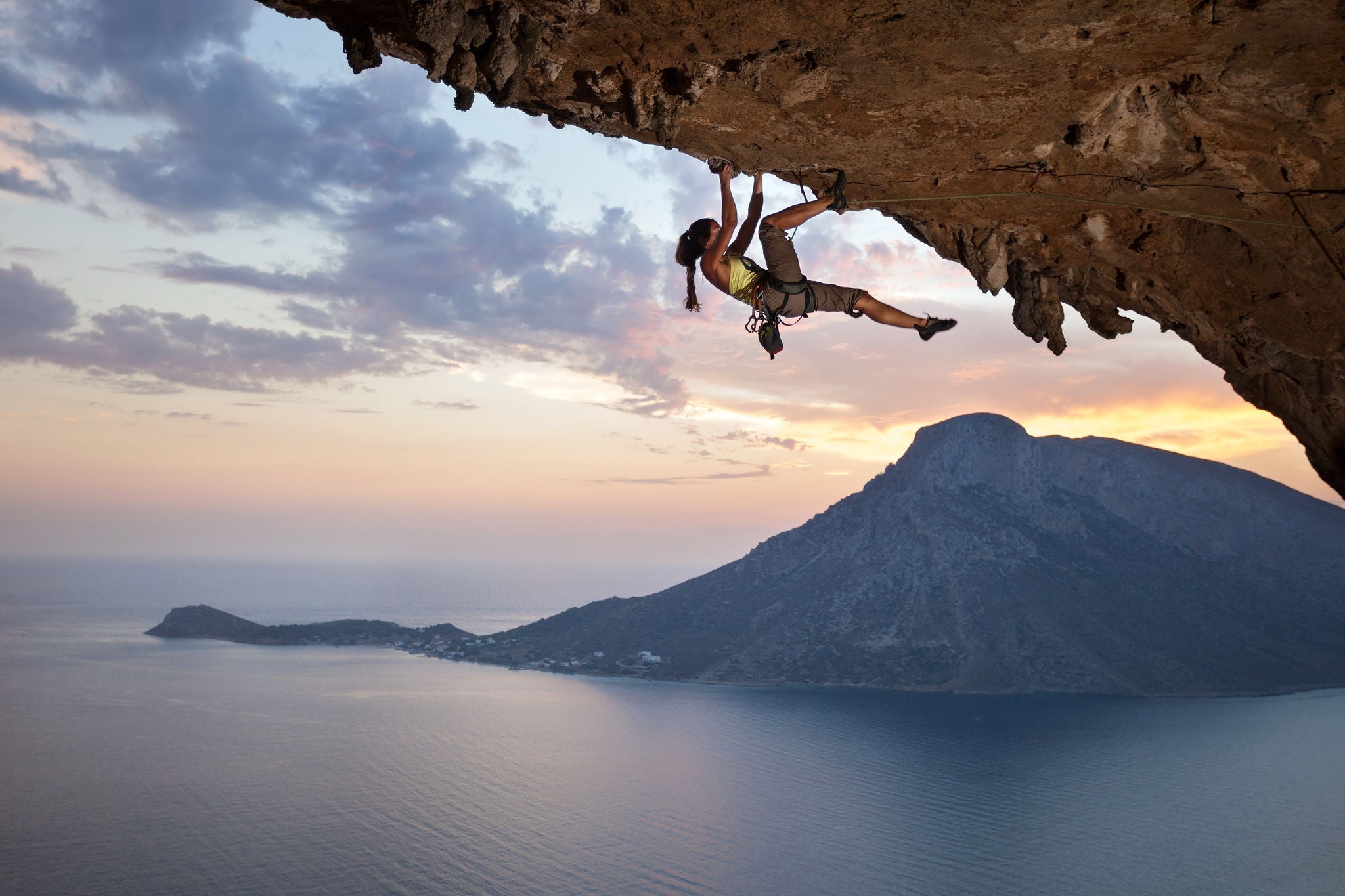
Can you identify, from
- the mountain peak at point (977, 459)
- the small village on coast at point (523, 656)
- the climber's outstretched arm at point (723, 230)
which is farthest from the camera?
the mountain peak at point (977, 459)

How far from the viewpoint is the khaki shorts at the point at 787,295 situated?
15.4 ft

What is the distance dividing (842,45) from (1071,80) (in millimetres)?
1221

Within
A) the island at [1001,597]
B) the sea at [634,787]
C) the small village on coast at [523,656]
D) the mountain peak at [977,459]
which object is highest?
the mountain peak at [977,459]

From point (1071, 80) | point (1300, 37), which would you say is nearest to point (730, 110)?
point (1071, 80)

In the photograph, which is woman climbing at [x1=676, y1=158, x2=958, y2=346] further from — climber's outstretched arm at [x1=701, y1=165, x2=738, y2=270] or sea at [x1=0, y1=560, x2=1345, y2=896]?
sea at [x1=0, y1=560, x2=1345, y2=896]

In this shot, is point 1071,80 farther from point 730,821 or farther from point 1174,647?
point 1174,647

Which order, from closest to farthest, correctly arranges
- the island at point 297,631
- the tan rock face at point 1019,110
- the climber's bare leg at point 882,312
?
the tan rock face at point 1019,110
the climber's bare leg at point 882,312
the island at point 297,631

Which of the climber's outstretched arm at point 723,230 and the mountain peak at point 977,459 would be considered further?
the mountain peak at point 977,459

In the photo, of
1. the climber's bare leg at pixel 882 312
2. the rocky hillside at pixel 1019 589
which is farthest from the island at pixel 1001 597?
the climber's bare leg at pixel 882 312

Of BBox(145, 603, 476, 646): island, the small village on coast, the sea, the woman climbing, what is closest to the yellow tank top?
the woman climbing

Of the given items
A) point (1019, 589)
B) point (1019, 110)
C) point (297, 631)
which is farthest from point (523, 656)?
point (1019, 110)

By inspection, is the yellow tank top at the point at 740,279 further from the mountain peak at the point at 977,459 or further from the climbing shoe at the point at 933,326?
the mountain peak at the point at 977,459

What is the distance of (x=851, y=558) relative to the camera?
81.8m

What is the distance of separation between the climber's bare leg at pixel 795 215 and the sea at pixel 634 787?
34974 mm
